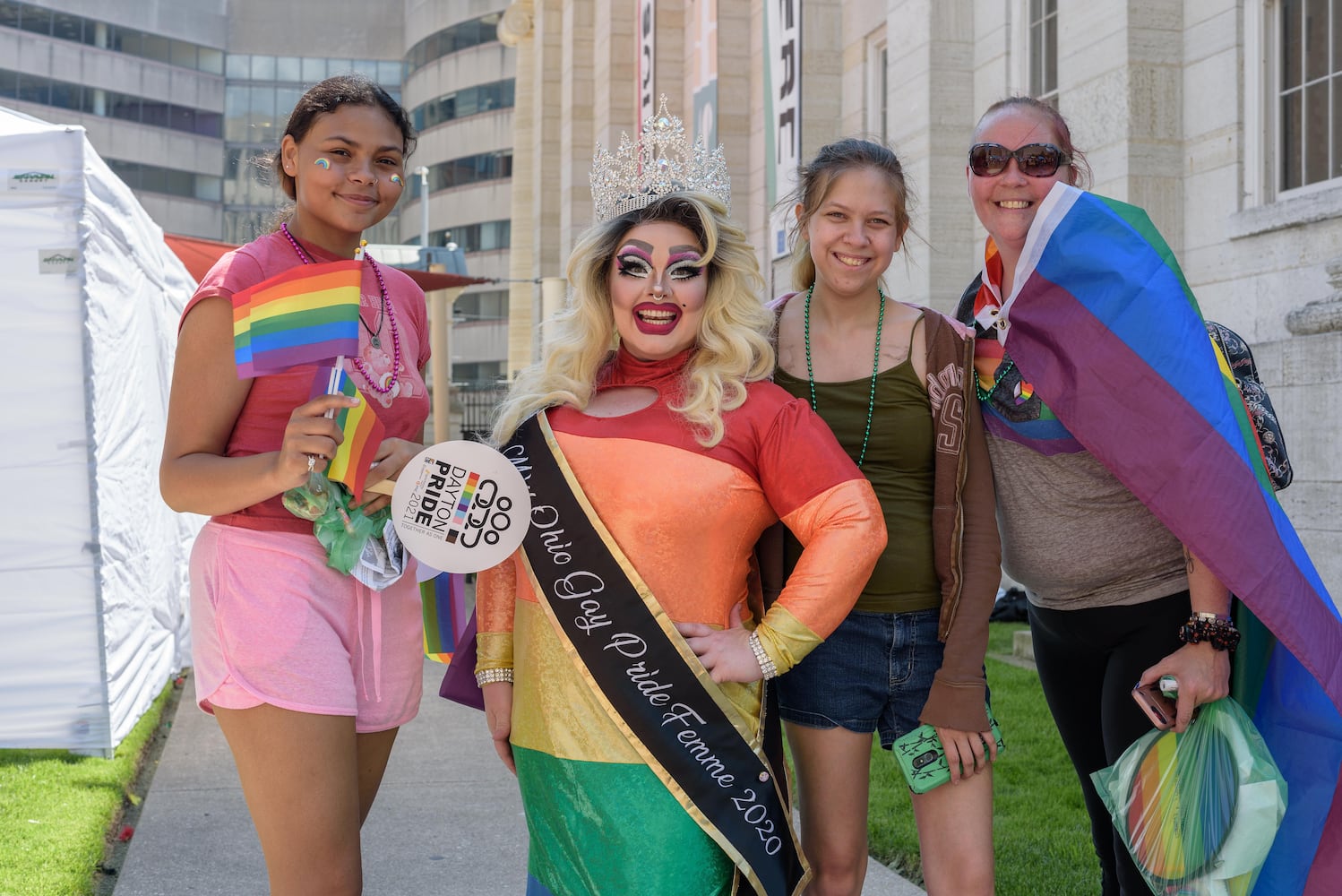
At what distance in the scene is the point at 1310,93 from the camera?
645 cm

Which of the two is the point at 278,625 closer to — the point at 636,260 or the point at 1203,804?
the point at 636,260

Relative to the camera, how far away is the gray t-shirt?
8.57 ft

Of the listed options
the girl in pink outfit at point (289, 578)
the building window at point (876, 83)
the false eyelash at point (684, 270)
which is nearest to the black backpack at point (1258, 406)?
the false eyelash at point (684, 270)

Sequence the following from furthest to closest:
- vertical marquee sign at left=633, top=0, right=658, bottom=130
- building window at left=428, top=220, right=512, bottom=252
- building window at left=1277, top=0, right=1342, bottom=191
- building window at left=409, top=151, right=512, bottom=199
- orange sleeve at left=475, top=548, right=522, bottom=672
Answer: building window at left=409, top=151, right=512, bottom=199
building window at left=428, top=220, right=512, bottom=252
vertical marquee sign at left=633, top=0, right=658, bottom=130
building window at left=1277, top=0, right=1342, bottom=191
orange sleeve at left=475, top=548, right=522, bottom=672

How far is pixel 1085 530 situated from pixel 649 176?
1.21 m

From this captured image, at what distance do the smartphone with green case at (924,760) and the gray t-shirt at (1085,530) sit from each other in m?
0.44

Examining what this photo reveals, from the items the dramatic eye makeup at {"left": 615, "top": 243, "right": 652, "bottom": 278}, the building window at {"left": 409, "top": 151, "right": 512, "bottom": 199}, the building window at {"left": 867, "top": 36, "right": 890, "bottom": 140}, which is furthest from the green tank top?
the building window at {"left": 409, "top": 151, "right": 512, "bottom": 199}

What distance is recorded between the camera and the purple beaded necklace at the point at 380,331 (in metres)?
2.29

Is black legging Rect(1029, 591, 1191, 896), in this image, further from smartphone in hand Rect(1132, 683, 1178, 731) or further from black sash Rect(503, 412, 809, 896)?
black sash Rect(503, 412, 809, 896)

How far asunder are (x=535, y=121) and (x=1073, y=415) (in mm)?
21045

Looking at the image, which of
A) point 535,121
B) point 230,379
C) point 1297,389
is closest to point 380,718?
point 230,379

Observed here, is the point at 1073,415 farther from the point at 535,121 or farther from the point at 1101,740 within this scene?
the point at 535,121

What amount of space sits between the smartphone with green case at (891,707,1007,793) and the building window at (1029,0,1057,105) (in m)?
6.91

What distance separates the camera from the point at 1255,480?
2.37 m
